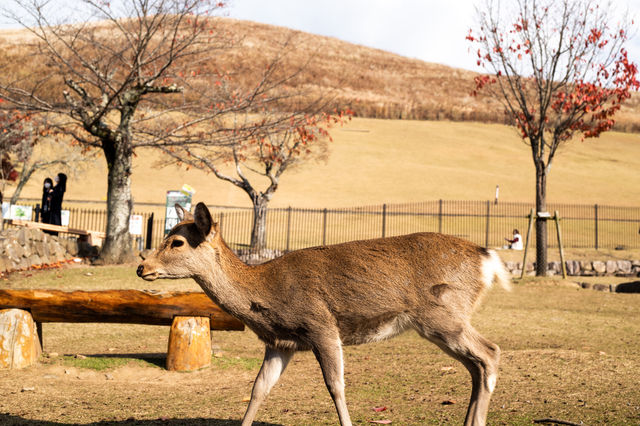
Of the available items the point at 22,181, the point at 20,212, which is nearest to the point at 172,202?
the point at 20,212

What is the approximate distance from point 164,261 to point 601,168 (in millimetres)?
63930

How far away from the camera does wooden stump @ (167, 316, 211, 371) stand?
838 centimetres

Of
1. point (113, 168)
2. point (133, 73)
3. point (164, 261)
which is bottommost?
point (164, 261)

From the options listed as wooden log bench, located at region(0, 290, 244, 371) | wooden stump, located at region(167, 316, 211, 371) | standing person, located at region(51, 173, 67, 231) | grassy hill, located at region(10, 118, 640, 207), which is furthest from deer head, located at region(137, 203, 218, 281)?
grassy hill, located at region(10, 118, 640, 207)

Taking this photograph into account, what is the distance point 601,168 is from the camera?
6234 centimetres

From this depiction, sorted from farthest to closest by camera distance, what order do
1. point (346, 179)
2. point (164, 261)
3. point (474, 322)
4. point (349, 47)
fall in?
point (349, 47), point (346, 179), point (474, 322), point (164, 261)

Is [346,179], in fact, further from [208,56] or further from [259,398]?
[259,398]

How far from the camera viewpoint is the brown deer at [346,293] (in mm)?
4809

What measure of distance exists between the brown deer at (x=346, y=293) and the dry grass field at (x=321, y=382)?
1.26 meters

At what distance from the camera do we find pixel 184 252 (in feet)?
16.5

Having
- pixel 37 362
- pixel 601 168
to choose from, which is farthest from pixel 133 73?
pixel 601 168

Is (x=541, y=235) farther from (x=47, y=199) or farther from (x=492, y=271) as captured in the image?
(x=47, y=199)

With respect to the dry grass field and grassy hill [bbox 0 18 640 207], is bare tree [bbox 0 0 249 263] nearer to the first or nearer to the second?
grassy hill [bbox 0 18 640 207]

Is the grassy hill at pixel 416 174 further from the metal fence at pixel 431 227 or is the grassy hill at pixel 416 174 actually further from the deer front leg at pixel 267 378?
the deer front leg at pixel 267 378
